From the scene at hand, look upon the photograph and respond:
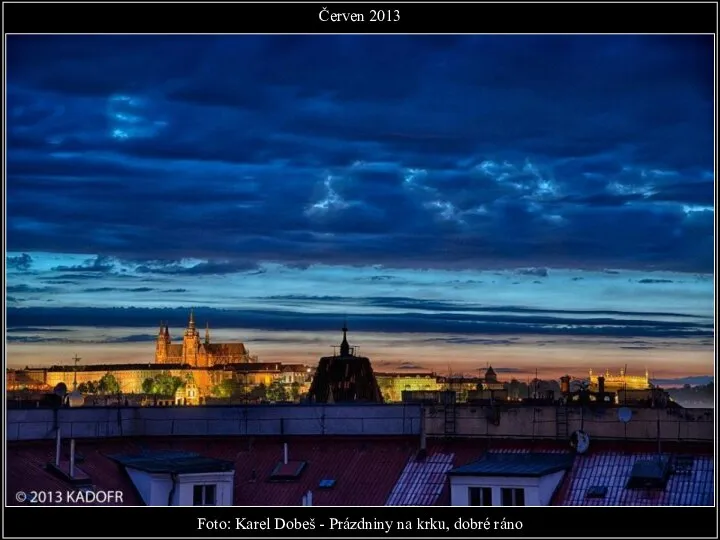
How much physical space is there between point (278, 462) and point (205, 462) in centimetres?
436

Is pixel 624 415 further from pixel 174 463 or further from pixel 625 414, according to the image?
pixel 174 463

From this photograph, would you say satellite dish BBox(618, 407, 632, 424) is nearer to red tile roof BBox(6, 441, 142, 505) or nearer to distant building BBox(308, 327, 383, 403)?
red tile roof BBox(6, 441, 142, 505)

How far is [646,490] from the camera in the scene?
39625mm

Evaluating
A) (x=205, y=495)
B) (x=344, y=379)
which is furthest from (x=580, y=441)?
(x=344, y=379)

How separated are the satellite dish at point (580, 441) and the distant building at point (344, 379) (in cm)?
5168

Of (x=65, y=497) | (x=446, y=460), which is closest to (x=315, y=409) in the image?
→ (x=446, y=460)

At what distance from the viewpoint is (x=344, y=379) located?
3962 inches

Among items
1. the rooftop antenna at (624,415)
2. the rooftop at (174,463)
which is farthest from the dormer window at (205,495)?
the rooftop antenna at (624,415)
